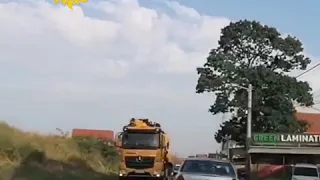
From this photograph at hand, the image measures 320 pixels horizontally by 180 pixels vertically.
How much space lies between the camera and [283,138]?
54.2m

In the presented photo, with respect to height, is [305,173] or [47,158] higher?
[47,158]

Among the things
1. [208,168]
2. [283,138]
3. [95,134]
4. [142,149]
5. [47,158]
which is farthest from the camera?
[95,134]

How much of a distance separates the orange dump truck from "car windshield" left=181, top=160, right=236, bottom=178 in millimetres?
13944

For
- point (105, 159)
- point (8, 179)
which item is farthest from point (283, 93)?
point (8, 179)

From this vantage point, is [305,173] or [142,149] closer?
[142,149]

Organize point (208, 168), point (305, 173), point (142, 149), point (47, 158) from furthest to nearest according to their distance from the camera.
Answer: point (47, 158)
point (305, 173)
point (142, 149)
point (208, 168)

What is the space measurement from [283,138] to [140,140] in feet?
73.8

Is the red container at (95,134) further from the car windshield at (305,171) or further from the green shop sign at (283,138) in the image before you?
the car windshield at (305,171)

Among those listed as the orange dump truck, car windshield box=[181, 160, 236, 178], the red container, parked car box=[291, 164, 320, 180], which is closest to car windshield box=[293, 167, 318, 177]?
parked car box=[291, 164, 320, 180]

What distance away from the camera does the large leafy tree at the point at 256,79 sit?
201 ft

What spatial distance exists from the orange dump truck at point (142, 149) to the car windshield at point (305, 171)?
26.1 feet

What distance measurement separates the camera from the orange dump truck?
112 feet

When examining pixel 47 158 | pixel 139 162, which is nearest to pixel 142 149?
pixel 139 162

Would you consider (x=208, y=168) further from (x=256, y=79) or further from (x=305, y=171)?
(x=256, y=79)
